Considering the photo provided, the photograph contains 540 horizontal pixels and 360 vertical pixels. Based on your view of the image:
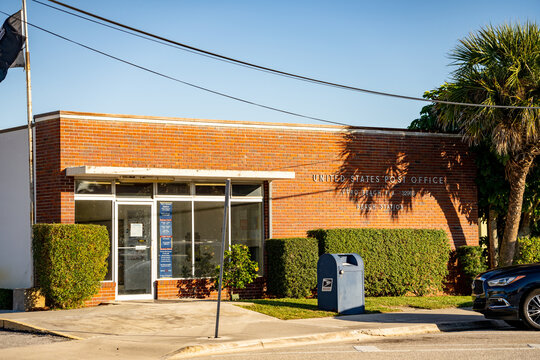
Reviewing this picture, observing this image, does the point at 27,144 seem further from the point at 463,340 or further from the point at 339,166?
the point at 463,340

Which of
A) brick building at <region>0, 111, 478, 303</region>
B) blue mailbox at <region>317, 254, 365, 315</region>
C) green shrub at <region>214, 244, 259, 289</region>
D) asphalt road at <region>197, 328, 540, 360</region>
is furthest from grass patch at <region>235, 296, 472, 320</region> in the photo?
asphalt road at <region>197, 328, 540, 360</region>

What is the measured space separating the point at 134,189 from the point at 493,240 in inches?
441

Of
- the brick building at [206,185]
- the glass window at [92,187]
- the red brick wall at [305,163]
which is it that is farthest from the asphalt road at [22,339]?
the glass window at [92,187]

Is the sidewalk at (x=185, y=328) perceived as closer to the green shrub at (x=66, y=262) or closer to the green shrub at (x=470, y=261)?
the green shrub at (x=66, y=262)

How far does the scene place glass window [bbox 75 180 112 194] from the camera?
17422 mm

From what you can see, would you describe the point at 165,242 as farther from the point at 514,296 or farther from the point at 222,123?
the point at 514,296

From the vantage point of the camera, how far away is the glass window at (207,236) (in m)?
18.5

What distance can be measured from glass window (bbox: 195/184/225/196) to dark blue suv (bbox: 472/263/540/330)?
8071 millimetres

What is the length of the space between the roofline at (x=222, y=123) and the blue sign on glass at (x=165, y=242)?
3031 mm

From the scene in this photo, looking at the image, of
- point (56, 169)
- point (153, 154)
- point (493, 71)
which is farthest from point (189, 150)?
point (493, 71)

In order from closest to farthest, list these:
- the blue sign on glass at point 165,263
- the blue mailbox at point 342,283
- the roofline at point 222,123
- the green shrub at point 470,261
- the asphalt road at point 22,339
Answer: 1. the asphalt road at point 22,339
2. the blue mailbox at point 342,283
3. the roofline at point 222,123
4. the blue sign on glass at point 165,263
5. the green shrub at point 470,261

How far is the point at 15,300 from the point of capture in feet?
54.4

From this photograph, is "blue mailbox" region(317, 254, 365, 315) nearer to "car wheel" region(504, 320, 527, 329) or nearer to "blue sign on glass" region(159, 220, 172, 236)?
"car wheel" region(504, 320, 527, 329)

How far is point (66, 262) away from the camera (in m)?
15.8
